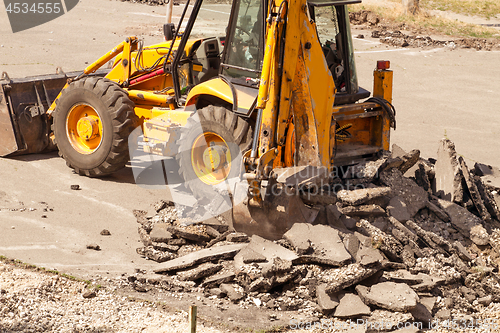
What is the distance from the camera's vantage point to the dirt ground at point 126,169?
584cm

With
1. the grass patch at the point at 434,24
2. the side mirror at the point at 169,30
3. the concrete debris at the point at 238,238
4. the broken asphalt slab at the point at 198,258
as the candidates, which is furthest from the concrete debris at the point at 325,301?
the grass patch at the point at 434,24

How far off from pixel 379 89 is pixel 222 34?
225 cm

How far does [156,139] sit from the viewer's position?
297 inches

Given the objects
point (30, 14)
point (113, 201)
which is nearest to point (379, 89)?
point (113, 201)

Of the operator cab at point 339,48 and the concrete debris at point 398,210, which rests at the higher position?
the operator cab at point 339,48

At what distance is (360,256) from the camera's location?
5.26 meters

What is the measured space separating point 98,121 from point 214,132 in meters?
2.28

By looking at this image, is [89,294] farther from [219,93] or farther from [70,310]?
[219,93]

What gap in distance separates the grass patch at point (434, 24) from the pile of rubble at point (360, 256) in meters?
16.4

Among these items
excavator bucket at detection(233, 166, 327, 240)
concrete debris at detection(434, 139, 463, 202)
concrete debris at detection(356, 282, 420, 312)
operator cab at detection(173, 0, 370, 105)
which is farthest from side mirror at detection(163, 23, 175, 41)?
concrete debris at detection(356, 282, 420, 312)

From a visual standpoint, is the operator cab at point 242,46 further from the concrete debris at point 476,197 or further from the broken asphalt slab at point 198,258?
the broken asphalt slab at point 198,258

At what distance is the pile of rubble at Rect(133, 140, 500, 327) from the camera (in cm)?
496

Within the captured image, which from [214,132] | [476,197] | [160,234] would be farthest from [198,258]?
[476,197]

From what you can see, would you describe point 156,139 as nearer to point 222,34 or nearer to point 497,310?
point 222,34
